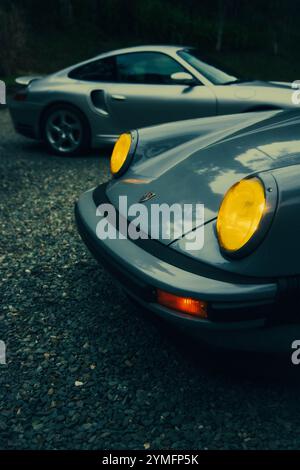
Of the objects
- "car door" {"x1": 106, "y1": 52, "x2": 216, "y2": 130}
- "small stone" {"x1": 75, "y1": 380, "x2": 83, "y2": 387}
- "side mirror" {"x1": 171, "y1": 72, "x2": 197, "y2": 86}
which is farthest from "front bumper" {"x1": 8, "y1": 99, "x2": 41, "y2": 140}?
"small stone" {"x1": 75, "y1": 380, "x2": 83, "y2": 387}

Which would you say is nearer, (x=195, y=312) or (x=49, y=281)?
(x=195, y=312)

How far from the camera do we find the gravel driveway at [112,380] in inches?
75.2

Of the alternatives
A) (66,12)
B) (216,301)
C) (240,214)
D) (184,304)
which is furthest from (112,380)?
(66,12)

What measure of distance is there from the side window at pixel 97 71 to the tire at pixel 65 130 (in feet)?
1.31

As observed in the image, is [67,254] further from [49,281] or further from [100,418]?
[100,418]

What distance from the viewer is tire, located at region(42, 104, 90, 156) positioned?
6.11m

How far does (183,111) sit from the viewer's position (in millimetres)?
5750

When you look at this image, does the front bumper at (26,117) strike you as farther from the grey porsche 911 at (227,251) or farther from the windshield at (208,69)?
the grey porsche 911 at (227,251)

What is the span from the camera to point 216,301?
1857 millimetres

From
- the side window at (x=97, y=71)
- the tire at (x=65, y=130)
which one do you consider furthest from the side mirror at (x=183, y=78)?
the tire at (x=65, y=130)

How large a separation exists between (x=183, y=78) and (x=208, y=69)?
388 millimetres
